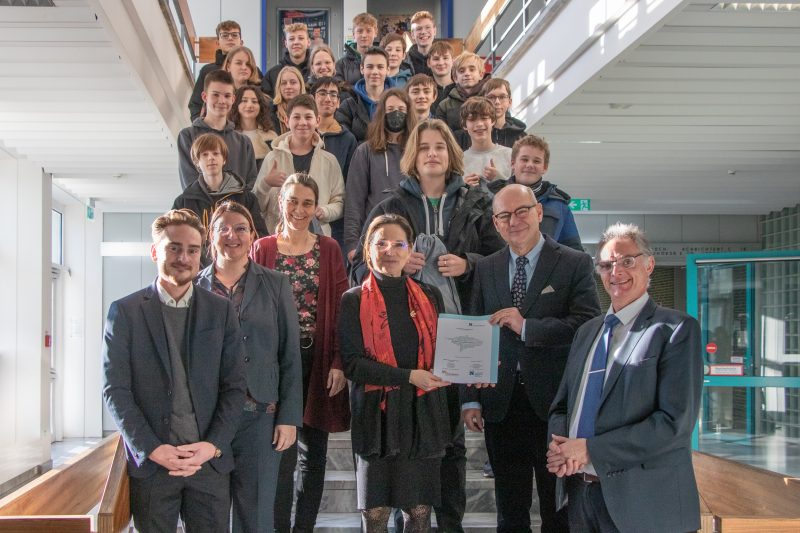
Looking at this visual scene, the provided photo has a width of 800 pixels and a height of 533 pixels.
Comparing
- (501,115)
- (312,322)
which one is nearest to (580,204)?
(501,115)

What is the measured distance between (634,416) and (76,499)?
230cm

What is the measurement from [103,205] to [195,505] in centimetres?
1157

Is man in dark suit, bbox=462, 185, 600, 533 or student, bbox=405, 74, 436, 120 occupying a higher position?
student, bbox=405, 74, 436, 120

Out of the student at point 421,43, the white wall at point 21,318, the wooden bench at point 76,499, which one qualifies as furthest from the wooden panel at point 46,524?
the white wall at point 21,318

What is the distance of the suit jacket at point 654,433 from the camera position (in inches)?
113

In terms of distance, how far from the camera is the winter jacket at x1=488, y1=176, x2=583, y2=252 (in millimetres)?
4582

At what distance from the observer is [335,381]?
3889mm

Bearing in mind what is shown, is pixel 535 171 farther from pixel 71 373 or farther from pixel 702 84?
pixel 71 373

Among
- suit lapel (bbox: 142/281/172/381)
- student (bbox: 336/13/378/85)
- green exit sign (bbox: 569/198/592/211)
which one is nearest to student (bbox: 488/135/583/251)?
suit lapel (bbox: 142/281/172/381)

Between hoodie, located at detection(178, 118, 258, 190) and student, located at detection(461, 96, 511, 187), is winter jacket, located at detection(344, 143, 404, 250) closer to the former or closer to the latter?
student, located at detection(461, 96, 511, 187)

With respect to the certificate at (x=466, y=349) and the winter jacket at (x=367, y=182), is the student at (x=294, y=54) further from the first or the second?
the certificate at (x=466, y=349)

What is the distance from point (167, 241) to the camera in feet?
10.7

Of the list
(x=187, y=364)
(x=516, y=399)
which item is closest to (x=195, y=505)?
(x=187, y=364)

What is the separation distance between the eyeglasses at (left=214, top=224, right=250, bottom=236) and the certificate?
0.87 metres
